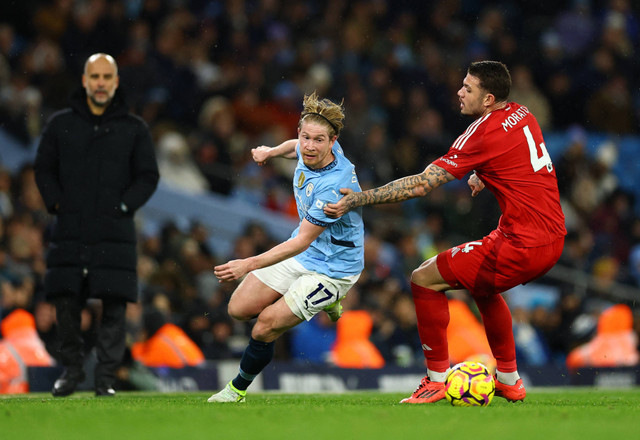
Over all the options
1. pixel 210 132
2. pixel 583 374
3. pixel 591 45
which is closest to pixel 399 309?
pixel 583 374

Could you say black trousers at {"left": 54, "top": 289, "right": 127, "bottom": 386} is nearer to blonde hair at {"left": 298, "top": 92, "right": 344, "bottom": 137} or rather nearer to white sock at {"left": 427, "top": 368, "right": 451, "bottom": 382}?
blonde hair at {"left": 298, "top": 92, "right": 344, "bottom": 137}

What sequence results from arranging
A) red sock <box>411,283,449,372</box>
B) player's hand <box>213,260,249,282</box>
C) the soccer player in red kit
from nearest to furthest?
player's hand <box>213,260,249,282</box>
the soccer player in red kit
red sock <box>411,283,449,372</box>

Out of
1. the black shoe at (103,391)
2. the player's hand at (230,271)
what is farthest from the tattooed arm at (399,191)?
the black shoe at (103,391)

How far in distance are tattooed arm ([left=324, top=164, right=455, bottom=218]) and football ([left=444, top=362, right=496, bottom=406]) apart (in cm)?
124

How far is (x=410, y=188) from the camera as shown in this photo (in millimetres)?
6934

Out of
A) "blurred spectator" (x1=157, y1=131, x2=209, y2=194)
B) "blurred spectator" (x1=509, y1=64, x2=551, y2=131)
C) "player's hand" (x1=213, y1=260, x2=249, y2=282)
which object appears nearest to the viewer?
"player's hand" (x1=213, y1=260, x2=249, y2=282)

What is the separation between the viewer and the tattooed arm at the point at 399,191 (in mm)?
6863

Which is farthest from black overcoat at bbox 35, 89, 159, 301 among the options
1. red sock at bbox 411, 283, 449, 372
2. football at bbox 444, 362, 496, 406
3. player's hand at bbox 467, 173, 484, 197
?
football at bbox 444, 362, 496, 406

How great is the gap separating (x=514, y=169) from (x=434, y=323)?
120cm

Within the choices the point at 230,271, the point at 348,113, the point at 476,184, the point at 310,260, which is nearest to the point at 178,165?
the point at 348,113

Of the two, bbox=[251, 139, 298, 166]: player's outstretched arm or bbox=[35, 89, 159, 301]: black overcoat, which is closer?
bbox=[251, 139, 298, 166]: player's outstretched arm

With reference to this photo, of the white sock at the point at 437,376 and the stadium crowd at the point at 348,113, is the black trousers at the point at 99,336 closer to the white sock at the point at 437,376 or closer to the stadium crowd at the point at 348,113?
the stadium crowd at the point at 348,113

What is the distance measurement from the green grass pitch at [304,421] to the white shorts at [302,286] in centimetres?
67

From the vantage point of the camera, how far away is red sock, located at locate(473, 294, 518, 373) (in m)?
7.36
